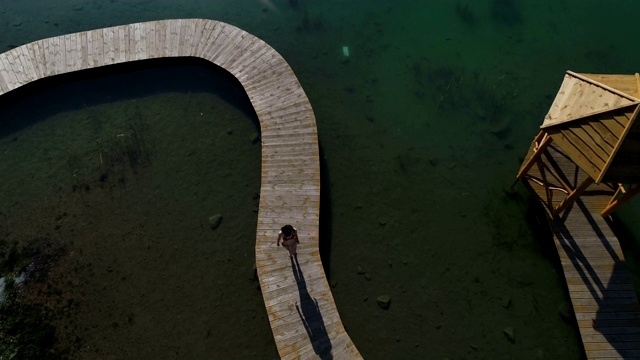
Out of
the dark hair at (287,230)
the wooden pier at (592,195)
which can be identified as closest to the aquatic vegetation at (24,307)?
the dark hair at (287,230)

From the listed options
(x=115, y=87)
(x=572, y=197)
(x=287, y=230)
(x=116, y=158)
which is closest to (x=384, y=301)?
(x=287, y=230)

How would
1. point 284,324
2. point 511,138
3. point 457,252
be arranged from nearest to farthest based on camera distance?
point 284,324, point 457,252, point 511,138

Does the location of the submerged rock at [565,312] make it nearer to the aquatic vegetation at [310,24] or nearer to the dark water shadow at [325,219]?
the dark water shadow at [325,219]

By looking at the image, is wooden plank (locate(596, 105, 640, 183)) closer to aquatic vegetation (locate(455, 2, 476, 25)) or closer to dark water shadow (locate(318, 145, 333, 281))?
dark water shadow (locate(318, 145, 333, 281))

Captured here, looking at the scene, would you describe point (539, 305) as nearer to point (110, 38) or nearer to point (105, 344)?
point (105, 344)

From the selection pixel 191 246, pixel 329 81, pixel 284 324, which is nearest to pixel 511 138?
pixel 329 81
